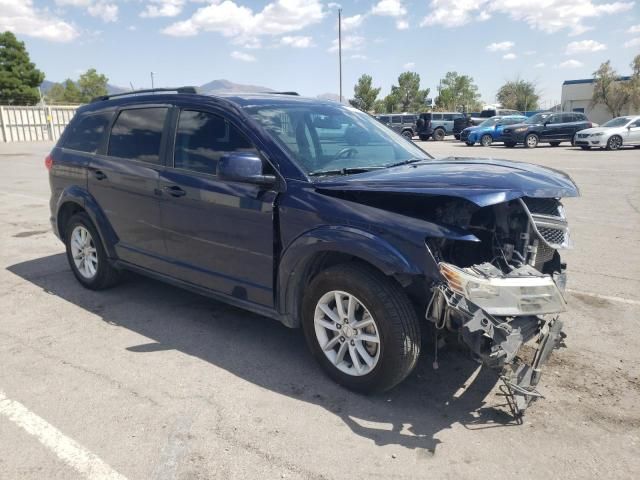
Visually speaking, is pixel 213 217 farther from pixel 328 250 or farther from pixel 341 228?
pixel 341 228

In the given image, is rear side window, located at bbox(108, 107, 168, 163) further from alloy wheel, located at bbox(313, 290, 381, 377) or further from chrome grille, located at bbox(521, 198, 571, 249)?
chrome grille, located at bbox(521, 198, 571, 249)

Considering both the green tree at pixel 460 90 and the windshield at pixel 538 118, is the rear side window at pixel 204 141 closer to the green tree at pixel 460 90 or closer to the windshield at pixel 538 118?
the windshield at pixel 538 118

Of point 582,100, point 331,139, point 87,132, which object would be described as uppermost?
point 582,100

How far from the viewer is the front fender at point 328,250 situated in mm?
3006

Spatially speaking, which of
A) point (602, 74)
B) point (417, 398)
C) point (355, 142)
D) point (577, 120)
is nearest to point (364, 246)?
point (417, 398)

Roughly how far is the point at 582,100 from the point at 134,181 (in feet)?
216

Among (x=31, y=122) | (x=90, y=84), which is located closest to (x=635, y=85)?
(x=31, y=122)

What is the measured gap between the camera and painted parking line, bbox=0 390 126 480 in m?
2.69

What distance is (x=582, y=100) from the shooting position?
60344 mm

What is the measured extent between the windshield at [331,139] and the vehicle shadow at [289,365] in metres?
1.42

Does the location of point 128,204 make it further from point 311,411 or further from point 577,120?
point 577,120

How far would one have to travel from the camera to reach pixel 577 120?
2647 cm

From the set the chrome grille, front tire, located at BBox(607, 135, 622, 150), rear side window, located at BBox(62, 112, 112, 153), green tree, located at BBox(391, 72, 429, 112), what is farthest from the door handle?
green tree, located at BBox(391, 72, 429, 112)

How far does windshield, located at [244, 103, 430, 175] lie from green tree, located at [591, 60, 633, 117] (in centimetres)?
5925
